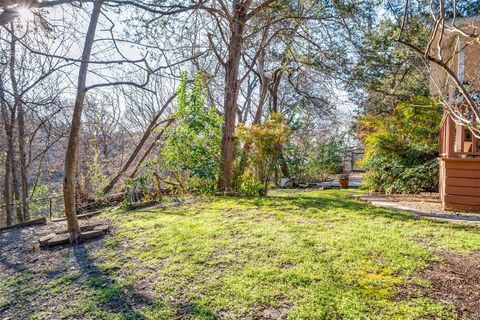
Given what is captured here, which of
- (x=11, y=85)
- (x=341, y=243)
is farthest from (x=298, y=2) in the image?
(x=11, y=85)

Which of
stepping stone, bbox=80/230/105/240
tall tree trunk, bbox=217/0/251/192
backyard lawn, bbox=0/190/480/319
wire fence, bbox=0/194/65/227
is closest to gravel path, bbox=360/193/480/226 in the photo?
backyard lawn, bbox=0/190/480/319

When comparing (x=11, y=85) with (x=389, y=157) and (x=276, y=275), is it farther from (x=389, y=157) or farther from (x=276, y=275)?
(x=389, y=157)

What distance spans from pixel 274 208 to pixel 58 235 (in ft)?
10.3

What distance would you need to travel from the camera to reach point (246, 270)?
100 inches

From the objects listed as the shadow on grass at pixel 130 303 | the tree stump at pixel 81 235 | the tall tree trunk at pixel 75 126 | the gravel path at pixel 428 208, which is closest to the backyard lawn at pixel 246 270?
the shadow on grass at pixel 130 303

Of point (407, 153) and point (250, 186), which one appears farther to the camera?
point (407, 153)

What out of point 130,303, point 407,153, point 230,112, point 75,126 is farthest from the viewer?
point 407,153

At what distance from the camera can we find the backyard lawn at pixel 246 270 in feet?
6.57

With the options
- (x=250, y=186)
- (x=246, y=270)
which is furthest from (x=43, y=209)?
(x=246, y=270)

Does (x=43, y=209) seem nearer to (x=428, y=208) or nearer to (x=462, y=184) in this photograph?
(x=428, y=208)

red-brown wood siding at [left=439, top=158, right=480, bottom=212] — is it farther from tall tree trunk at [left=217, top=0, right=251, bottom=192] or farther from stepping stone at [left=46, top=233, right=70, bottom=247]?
stepping stone at [left=46, top=233, right=70, bottom=247]

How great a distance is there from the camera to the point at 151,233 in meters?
3.82

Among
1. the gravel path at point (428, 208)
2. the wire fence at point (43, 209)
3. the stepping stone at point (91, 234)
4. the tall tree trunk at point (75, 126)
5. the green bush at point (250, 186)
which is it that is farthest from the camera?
the wire fence at point (43, 209)

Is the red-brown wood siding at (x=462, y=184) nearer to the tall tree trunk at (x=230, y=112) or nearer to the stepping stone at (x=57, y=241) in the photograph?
the tall tree trunk at (x=230, y=112)
